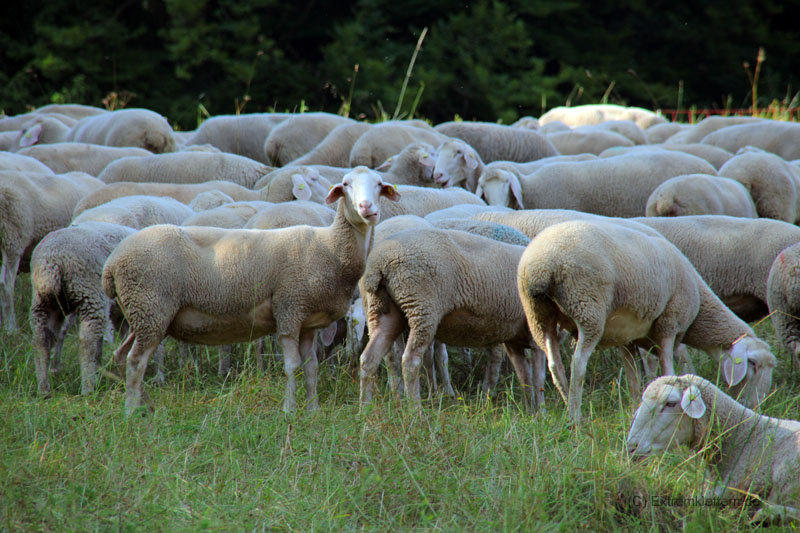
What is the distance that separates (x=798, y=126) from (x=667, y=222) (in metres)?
4.30

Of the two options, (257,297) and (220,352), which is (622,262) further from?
(220,352)

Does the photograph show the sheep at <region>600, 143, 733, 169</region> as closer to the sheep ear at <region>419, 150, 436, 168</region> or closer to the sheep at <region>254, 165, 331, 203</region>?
the sheep ear at <region>419, 150, 436, 168</region>

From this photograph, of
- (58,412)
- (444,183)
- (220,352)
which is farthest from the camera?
(444,183)

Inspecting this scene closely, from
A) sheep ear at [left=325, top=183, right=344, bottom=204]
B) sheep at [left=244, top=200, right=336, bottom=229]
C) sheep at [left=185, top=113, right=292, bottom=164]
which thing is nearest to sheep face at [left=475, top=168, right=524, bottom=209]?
sheep at [left=244, top=200, right=336, bottom=229]

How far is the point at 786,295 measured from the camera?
17.3 ft

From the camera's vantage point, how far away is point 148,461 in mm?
3791

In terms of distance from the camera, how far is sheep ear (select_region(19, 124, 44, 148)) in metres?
9.55

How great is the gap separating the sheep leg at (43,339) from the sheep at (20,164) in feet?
8.56

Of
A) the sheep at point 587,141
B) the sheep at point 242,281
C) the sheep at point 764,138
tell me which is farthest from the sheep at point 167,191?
the sheep at point 764,138

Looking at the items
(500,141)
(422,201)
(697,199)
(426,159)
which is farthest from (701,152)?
(422,201)

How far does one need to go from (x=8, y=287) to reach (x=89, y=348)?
1.77 metres

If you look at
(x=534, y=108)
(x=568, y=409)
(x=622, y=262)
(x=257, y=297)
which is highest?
(x=622, y=262)

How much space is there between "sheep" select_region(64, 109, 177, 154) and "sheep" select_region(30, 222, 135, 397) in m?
4.61

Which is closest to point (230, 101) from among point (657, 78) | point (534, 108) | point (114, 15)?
point (114, 15)
